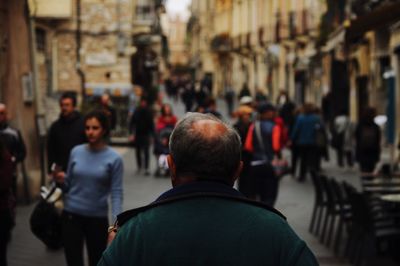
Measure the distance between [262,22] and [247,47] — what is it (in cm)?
513

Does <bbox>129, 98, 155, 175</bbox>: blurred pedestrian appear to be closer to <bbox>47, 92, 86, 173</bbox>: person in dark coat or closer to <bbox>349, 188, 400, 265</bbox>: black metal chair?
<bbox>349, 188, 400, 265</bbox>: black metal chair

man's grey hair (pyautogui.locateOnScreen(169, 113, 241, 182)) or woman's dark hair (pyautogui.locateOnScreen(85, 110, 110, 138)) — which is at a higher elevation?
man's grey hair (pyautogui.locateOnScreen(169, 113, 241, 182))

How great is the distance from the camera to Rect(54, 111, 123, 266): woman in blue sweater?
293 inches

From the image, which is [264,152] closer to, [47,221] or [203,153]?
[47,221]

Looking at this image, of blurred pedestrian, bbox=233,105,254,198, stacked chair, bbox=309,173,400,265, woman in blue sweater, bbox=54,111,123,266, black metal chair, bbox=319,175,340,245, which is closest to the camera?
woman in blue sweater, bbox=54,111,123,266

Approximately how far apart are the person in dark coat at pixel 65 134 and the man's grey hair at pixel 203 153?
20.6ft

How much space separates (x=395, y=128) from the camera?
88.6 ft

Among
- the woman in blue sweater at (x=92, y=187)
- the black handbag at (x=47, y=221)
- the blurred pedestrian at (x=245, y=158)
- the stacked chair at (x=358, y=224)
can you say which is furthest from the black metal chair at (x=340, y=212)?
the woman in blue sweater at (x=92, y=187)

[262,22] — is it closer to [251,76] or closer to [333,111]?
[251,76]

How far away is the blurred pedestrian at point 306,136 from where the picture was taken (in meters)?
20.9

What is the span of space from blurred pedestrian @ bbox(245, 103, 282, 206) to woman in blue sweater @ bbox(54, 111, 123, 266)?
18.3ft

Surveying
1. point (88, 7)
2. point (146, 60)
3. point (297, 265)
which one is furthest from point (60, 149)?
point (146, 60)

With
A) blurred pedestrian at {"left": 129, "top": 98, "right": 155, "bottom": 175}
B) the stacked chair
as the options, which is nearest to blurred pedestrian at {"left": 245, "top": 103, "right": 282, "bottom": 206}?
the stacked chair

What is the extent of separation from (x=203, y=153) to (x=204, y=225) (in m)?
A: 0.23
